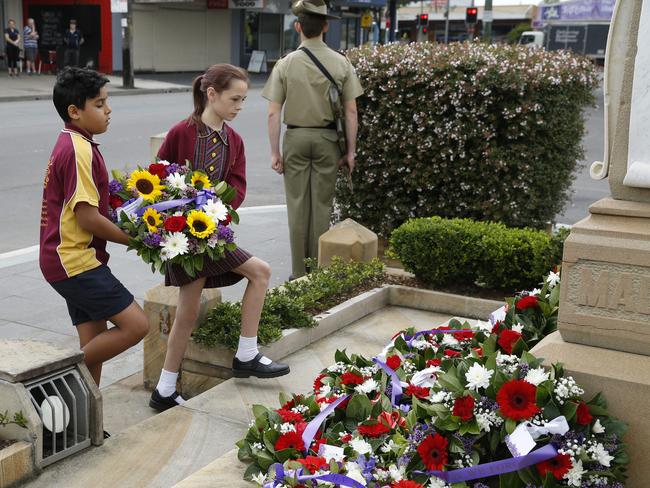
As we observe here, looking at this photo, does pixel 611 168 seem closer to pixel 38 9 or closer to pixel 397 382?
pixel 397 382

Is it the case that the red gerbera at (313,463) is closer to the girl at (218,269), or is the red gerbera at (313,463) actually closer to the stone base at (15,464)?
the stone base at (15,464)

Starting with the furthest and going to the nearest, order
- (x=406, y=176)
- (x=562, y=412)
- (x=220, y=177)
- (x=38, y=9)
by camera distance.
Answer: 1. (x=38, y=9)
2. (x=406, y=176)
3. (x=220, y=177)
4. (x=562, y=412)

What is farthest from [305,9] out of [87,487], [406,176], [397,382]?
[87,487]

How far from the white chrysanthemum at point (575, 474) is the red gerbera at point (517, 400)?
238 mm

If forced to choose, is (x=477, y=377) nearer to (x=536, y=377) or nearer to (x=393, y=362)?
(x=536, y=377)

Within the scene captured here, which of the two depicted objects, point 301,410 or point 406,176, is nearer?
point 301,410

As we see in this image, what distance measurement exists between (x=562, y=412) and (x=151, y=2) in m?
34.0

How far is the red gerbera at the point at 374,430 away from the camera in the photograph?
11.4ft

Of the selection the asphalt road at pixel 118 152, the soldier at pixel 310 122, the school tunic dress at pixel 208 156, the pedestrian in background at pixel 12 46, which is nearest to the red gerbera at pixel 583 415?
the school tunic dress at pixel 208 156

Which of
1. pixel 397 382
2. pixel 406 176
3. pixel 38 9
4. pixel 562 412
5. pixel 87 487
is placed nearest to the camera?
pixel 562 412

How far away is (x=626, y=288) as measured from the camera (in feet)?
11.4

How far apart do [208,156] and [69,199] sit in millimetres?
967

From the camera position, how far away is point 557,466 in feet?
10.7

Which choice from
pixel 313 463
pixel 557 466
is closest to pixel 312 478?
pixel 313 463
